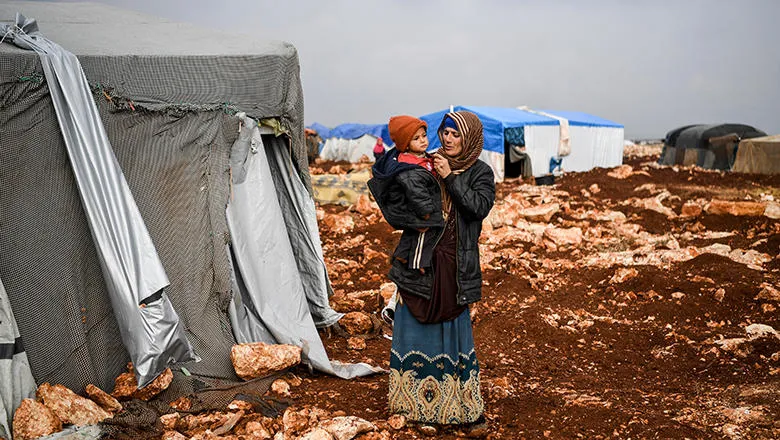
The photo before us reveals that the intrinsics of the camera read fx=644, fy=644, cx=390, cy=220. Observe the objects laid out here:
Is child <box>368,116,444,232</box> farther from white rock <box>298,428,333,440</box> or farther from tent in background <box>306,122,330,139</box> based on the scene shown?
tent in background <box>306,122,330,139</box>

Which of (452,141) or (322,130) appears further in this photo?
(322,130)

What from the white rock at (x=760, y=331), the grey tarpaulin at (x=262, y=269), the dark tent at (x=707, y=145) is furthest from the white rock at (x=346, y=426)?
the dark tent at (x=707, y=145)

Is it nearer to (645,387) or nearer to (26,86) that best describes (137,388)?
(26,86)

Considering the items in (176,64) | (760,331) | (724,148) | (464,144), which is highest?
(176,64)

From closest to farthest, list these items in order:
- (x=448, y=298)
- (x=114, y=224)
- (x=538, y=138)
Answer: (x=448, y=298) → (x=114, y=224) → (x=538, y=138)

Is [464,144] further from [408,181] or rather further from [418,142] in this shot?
[408,181]

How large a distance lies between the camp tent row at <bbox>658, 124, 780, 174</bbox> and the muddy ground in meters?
8.81

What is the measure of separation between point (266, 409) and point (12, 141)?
199 centimetres

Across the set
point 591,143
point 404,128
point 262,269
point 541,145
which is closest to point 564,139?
point 541,145

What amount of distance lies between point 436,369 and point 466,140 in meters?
1.19

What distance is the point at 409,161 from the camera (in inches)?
127

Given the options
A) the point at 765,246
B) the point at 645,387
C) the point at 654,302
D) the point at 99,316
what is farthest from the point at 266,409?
the point at 765,246

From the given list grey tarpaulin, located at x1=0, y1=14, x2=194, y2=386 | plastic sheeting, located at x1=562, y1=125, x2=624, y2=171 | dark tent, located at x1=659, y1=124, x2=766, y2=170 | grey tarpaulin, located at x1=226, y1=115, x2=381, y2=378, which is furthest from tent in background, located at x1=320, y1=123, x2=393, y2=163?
grey tarpaulin, located at x1=0, y1=14, x2=194, y2=386

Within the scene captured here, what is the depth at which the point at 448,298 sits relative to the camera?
3.28 meters
